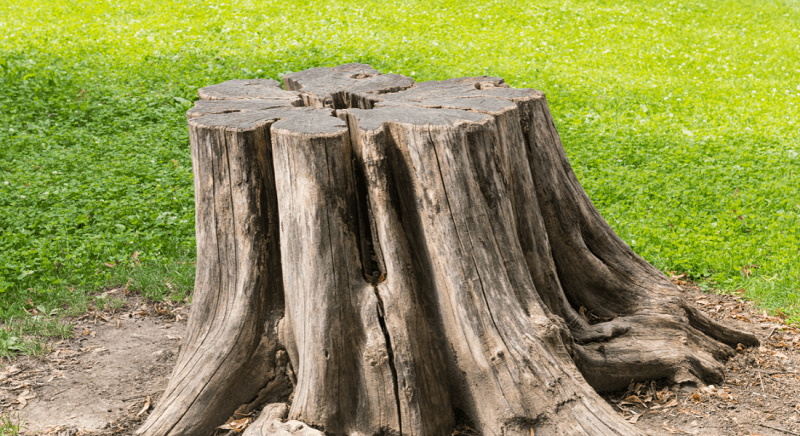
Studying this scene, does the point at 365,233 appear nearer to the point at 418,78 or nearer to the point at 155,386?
the point at 155,386

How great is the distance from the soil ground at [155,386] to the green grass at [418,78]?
37cm

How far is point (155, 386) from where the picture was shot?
3.98 metres

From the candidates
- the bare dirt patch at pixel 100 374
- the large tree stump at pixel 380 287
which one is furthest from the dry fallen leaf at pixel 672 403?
the bare dirt patch at pixel 100 374

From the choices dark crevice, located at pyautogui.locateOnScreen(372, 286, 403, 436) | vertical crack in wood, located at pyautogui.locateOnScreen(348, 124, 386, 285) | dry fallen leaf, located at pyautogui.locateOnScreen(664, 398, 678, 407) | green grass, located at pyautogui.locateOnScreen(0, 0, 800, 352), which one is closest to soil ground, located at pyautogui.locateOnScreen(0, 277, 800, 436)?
dry fallen leaf, located at pyautogui.locateOnScreen(664, 398, 678, 407)

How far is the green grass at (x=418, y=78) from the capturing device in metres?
5.71

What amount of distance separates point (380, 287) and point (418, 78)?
7869mm

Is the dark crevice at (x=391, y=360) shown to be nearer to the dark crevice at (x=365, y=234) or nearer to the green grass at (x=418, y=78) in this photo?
the dark crevice at (x=365, y=234)

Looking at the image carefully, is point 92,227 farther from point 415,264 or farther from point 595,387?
point 595,387

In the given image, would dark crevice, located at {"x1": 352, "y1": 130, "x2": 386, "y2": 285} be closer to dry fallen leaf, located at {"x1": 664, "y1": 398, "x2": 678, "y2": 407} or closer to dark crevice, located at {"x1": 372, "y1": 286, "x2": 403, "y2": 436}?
dark crevice, located at {"x1": 372, "y1": 286, "x2": 403, "y2": 436}

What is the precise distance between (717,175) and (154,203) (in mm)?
6301

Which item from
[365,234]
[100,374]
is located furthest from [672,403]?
[100,374]

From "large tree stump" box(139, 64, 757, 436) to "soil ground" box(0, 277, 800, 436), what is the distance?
244mm

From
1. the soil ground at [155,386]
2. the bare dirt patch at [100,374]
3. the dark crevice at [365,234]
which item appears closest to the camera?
the dark crevice at [365,234]

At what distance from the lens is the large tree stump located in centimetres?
312
